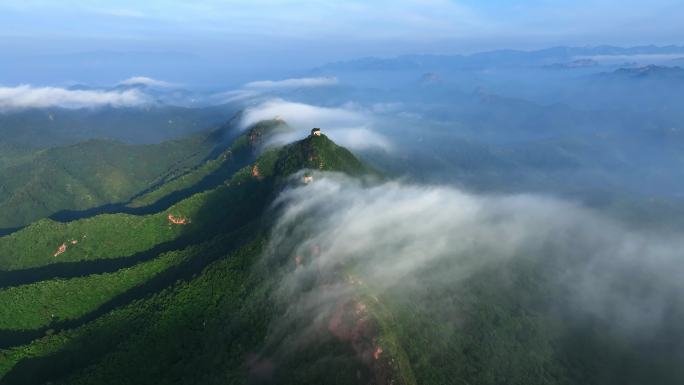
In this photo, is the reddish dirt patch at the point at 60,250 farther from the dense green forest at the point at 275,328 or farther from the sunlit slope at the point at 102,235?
the dense green forest at the point at 275,328

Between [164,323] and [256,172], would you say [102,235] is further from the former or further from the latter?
[164,323]

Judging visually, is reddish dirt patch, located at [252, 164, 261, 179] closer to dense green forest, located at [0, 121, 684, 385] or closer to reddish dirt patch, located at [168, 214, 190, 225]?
dense green forest, located at [0, 121, 684, 385]

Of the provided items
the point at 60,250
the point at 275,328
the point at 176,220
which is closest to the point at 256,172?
the point at 176,220

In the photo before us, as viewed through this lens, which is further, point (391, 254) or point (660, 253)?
point (660, 253)

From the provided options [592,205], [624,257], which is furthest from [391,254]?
[592,205]

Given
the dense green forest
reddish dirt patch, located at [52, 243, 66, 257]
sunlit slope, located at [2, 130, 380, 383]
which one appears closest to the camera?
the dense green forest

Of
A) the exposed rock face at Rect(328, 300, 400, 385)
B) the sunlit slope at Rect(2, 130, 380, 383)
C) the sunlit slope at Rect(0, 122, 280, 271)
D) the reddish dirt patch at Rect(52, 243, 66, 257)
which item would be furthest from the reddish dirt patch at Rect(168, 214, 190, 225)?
the exposed rock face at Rect(328, 300, 400, 385)

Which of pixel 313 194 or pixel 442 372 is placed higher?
pixel 313 194

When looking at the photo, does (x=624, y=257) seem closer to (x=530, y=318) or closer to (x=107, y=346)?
(x=530, y=318)
